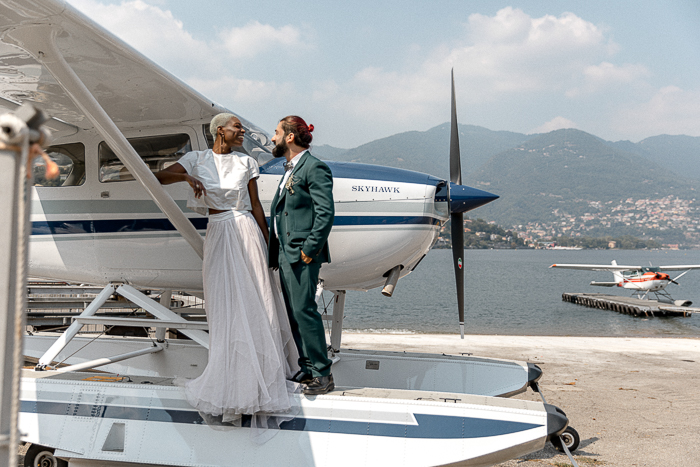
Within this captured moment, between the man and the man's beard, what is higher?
the man's beard

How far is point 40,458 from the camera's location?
3.59 m

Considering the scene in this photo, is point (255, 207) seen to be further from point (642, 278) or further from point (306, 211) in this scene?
point (642, 278)

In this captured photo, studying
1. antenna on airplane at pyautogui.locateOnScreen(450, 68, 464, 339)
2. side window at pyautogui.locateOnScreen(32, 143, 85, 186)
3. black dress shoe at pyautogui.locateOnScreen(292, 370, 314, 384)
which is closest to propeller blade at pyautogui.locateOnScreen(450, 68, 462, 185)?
antenna on airplane at pyautogui.locateOnScreen(450, 68, 464, 339)

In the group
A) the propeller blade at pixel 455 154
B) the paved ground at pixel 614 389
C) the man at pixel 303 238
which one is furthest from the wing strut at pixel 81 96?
the paved ground at pixel 614 389

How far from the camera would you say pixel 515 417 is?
3.27 metres

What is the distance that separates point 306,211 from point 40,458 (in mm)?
2610

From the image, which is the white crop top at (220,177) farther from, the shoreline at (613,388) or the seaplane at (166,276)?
the shoreline at (613,388)

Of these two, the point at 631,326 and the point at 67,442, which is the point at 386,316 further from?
the point at 67,442

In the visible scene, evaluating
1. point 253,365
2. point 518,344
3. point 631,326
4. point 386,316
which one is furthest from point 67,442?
point 631,326

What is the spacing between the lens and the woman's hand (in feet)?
11.0

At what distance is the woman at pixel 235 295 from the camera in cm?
312

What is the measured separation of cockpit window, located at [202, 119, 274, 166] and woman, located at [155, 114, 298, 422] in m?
0.90

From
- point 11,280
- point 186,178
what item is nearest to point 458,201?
point 186,178

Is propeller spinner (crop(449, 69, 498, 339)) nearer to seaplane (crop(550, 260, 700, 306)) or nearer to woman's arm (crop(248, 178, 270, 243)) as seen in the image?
woman's arm (crop(248, 178, 270, 243))
